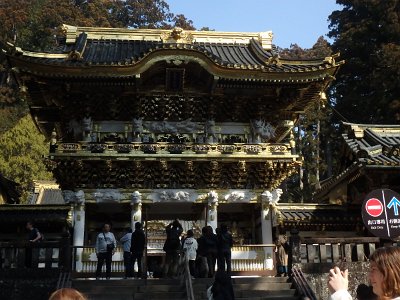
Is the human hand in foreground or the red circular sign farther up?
the red circular sign

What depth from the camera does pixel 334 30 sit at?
145 ft

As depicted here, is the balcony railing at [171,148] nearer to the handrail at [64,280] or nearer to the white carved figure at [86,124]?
the white carved figure at [86,124]

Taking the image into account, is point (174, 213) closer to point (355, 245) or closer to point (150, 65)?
point (150, 65)

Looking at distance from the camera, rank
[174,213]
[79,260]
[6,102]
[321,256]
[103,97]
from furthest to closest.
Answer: [6,102], [174,213], [103,97], [79,260], [321,256]

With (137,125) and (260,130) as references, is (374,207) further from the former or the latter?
(137,125)

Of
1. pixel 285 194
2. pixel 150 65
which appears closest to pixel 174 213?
pixel 150 65

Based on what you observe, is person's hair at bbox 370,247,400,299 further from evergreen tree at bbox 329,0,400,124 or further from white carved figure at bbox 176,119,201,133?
evergreen tree at bbox 329,0,400,124

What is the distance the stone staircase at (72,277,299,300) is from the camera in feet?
41.9

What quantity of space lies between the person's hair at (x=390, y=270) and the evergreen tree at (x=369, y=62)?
106ft

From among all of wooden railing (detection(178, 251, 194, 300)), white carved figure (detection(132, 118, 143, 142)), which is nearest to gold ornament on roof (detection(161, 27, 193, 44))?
white carved figure (detection(132, 118, 143, 142))

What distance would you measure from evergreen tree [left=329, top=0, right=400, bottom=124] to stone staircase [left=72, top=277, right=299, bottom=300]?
908 inches

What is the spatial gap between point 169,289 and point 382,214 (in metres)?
5.33

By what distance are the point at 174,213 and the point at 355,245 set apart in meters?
7.79

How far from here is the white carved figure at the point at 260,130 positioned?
64.8 feet
